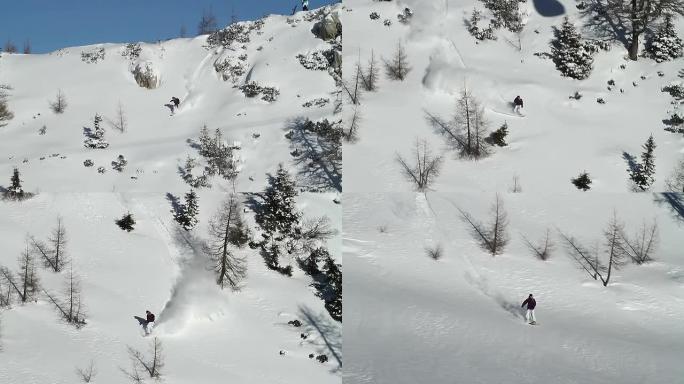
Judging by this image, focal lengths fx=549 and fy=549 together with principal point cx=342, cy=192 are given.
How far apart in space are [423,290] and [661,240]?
11.2m

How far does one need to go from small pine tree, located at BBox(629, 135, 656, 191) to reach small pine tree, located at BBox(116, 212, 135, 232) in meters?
23.2

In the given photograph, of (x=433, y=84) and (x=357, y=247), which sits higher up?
(x=433, y=84)

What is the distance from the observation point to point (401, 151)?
85.8 ft

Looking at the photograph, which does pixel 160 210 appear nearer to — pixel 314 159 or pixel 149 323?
pixel 149 323

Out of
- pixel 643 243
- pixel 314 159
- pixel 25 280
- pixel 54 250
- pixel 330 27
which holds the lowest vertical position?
pixel 25 280

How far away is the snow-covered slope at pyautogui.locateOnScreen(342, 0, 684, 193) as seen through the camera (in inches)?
1022

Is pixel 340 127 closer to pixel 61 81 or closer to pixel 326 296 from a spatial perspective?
pixel 326 296

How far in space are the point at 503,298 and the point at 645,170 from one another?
1029cm

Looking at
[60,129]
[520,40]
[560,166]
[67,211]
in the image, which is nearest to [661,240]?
[560,166]

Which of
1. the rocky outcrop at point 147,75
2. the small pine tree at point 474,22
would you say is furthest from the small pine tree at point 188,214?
the small pine tree at point 474,22

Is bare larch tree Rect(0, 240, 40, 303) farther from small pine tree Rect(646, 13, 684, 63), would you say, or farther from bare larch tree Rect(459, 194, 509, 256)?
small pine tree Rect(646, 13, 684, 63)

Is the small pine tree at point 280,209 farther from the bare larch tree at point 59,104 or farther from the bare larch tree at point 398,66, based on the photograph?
the bare larch tree at point 59,104

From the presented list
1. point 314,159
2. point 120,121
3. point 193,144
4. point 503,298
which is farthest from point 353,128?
point 120,121

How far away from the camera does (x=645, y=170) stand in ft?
85.6
